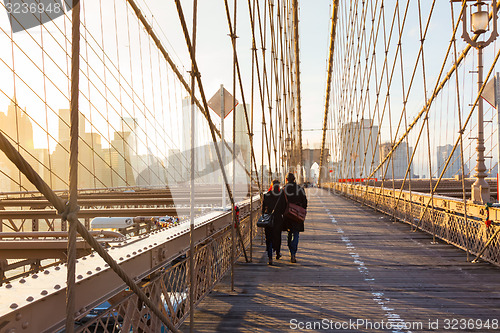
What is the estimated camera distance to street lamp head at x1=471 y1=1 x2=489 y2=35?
7480 millimetres

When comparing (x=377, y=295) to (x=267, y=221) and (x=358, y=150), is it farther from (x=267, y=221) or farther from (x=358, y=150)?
(x=358, y=150)

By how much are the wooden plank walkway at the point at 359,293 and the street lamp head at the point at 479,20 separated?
3.81 metres

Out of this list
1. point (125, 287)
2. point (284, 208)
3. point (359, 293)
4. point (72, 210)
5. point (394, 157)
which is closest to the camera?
point (72, 210)

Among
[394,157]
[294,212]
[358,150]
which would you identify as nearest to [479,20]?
[294,212]

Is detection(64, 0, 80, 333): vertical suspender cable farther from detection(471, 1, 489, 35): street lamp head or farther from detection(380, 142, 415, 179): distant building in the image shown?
detection(380, 142, 415, 179): distant building

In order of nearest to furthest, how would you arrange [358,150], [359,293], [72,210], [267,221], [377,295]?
[72,210], [377,295], [359,293], [267,221], [358,150]

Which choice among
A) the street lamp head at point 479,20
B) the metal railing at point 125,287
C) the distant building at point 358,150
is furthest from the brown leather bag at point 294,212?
the distant building at point 358,150

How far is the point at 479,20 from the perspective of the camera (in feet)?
24.7

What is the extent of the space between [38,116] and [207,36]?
151 inches

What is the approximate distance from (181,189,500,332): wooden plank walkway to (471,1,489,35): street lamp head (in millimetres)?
3811

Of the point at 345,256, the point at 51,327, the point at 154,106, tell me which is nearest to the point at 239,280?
the point at 345,256

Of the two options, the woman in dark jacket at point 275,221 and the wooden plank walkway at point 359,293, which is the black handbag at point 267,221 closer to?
the woman in dark jacket at point 275,221

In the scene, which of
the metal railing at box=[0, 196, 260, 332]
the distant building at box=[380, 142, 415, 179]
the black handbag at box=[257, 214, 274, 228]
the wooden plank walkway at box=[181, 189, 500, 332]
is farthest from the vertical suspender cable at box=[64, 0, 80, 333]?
the distant building at box=[380, 142, 415, 179]

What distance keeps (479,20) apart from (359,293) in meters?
5.26
